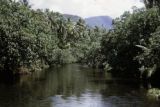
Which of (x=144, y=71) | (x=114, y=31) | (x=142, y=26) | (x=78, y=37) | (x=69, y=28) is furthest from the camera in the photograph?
(x=78, y=37)

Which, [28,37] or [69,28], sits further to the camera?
[69,28]

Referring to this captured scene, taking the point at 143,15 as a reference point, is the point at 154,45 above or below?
below

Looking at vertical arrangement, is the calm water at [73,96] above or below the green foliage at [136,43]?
below

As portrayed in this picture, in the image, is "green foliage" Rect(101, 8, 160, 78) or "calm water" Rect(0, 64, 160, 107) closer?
"calm water" Rect(0, 64, 160, 107)

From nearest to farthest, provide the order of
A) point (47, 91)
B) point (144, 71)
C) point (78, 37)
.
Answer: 1. point (47, 91)
2. point (144, 71)
3. point (78, 37)

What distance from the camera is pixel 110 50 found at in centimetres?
11238

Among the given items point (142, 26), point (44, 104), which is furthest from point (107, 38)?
point (44, 104)

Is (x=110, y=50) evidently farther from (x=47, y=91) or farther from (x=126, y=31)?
(x=47, y=91)

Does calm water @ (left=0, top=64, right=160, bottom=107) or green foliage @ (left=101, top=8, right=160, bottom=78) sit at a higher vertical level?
green foliage @ (left=101, top=8, right=160, bottom=78)

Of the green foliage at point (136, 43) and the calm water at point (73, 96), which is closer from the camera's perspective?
the calm water at point (73, 96)

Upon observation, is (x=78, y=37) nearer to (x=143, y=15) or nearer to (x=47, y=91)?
(x=143, y=15)

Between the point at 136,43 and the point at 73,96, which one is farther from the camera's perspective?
the point at 136,43

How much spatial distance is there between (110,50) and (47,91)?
2260 inches

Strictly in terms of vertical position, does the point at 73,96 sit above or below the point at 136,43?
below
